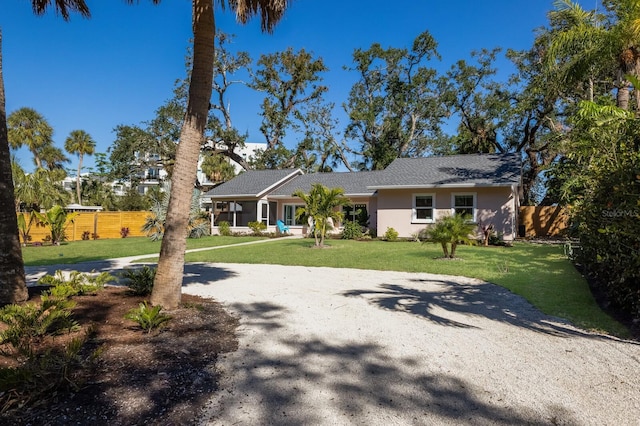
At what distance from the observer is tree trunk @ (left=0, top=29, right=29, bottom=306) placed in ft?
14.9

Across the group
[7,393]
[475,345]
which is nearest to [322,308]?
[475,345]

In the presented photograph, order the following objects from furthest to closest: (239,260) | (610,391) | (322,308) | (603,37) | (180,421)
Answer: (239,260)
(603,37)
(322,308)
(610,391)
(180,421)

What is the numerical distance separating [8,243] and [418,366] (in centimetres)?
516

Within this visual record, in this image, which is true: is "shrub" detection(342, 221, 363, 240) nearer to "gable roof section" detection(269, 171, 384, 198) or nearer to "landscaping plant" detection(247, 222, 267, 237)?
"gable roof section" detection(269, 171, 384, 198)

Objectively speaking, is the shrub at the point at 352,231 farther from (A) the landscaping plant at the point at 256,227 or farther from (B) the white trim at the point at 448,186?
(A) the landscaping plant at the point at 256,227

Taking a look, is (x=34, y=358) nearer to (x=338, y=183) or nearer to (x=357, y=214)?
(x=357, y=214)

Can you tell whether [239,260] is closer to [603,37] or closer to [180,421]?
[180,421]

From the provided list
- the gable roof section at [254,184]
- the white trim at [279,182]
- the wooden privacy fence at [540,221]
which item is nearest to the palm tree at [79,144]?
the gable roof section at [254,184]

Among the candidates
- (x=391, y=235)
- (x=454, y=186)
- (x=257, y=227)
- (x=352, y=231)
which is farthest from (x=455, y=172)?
(x=257, y=227)

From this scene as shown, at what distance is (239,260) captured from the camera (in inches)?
488

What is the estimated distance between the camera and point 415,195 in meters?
20.5

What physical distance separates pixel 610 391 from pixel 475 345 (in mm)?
1309

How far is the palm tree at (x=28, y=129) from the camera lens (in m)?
32.4

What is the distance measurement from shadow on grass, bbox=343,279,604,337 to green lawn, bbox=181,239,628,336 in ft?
1.24
